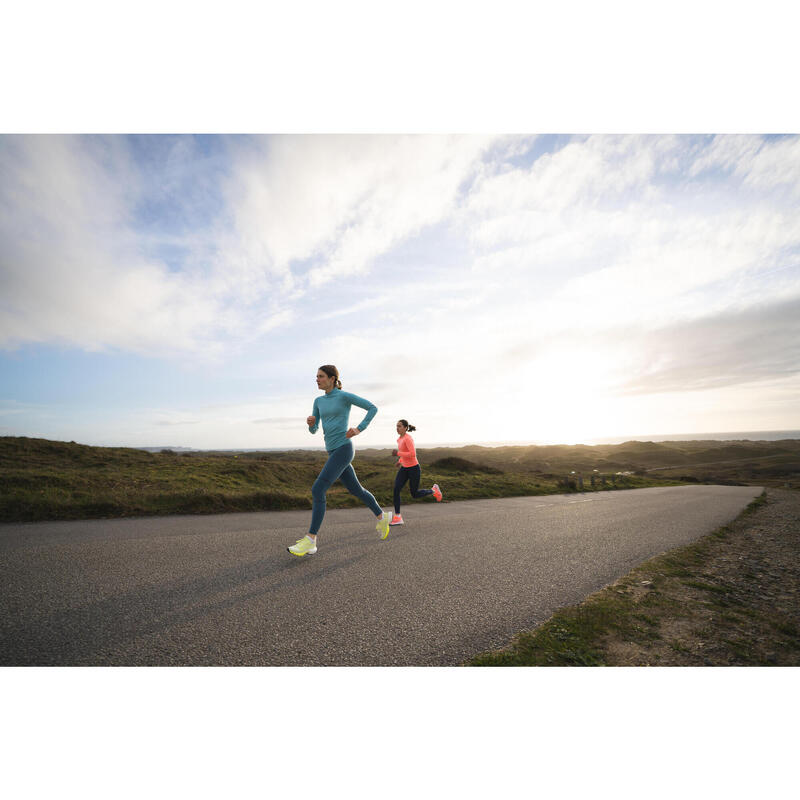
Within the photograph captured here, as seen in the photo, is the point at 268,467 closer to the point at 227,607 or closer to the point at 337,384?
the point at 337,384

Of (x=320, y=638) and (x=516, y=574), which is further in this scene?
(x=516, y=574)

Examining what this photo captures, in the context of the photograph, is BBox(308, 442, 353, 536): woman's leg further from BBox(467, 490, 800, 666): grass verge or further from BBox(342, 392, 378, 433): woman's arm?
BBox(467, 490, 800, 666): grass verge

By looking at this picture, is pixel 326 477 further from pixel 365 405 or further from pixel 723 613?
pixel 723 613

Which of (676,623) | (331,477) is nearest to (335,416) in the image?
(331,477)

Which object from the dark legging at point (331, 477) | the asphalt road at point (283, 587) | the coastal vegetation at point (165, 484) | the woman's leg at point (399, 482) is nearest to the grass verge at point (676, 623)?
the asphalt road at point (283, 587)

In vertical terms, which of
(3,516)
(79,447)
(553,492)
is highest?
(79,447)

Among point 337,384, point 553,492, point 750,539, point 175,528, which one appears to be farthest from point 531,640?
point 553,492

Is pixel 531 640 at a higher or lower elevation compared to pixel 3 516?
lower

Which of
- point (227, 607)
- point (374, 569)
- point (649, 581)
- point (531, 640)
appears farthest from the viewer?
point (374, 569)

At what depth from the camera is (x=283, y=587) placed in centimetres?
404

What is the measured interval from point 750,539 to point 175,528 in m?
11.0

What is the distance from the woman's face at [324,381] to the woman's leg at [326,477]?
0.93m

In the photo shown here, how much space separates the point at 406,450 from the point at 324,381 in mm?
3568
